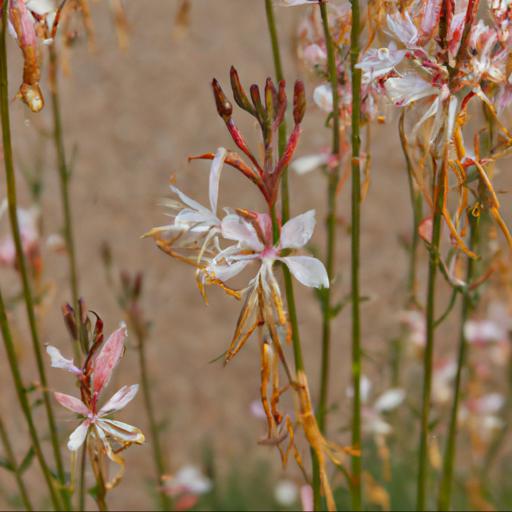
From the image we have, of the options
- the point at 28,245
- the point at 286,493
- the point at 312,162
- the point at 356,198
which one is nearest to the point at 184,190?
the point at 286,493

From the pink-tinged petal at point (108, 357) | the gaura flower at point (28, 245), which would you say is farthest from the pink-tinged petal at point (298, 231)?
the gaura flower at point (28, 245)

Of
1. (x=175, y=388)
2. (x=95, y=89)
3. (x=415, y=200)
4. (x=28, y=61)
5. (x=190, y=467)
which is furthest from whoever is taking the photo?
(x=95, y=89)

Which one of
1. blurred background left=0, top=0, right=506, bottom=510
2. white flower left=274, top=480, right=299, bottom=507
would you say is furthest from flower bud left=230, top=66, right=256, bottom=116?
blurred background left=0, top=0, right=506, bottom=510

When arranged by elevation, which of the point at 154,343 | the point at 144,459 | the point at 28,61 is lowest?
the point at 144,459

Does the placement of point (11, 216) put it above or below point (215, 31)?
below

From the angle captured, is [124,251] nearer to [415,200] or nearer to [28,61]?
[415,200]

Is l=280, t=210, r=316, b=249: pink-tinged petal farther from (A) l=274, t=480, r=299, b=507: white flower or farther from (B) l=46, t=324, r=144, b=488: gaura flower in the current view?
(A) l=274, t=480, r=299, b=507: white flower

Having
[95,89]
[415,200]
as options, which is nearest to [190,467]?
[95,89]
